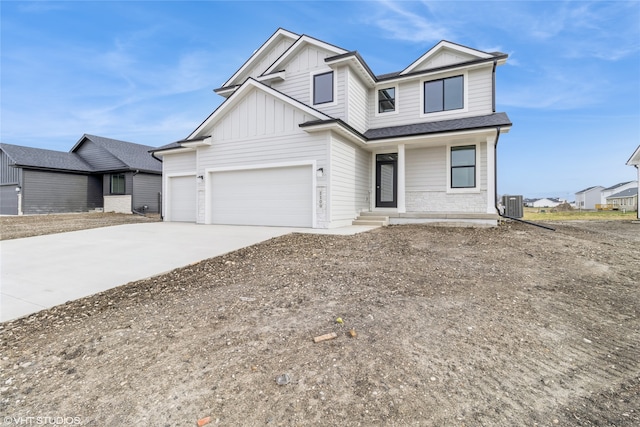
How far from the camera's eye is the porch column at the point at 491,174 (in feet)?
33.4

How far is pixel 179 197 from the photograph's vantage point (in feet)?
43.9

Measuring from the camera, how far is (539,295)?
151 inches

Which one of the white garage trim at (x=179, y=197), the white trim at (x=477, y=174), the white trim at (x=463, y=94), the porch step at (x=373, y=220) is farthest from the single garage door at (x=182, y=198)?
the white trim at (x=477, y=174)

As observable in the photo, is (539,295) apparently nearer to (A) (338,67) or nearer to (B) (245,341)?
(B) (245,341)

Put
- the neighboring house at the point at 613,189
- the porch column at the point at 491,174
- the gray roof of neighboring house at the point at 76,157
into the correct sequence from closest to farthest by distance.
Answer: the porch column at the point at 491,174 → the gray roof of neighboring house at the point at 76,157 → the neighboring house at the point at 613,189

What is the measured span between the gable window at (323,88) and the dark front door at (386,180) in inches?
130

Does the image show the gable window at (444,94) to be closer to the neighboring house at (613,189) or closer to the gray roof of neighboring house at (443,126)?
the gray roof of neighboring house at (443,126)

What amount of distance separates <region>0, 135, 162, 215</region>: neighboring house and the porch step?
55.1 feet

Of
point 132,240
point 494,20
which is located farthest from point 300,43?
point 132,240

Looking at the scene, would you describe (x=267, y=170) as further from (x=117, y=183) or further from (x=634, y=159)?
(x=634, y=159)

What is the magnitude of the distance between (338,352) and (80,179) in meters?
27.7

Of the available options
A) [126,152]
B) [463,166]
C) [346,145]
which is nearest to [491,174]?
[463,166]

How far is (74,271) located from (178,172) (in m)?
8.75

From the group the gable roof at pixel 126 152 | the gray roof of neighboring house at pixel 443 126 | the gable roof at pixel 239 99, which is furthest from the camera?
the gable roof at pixel 126 152
